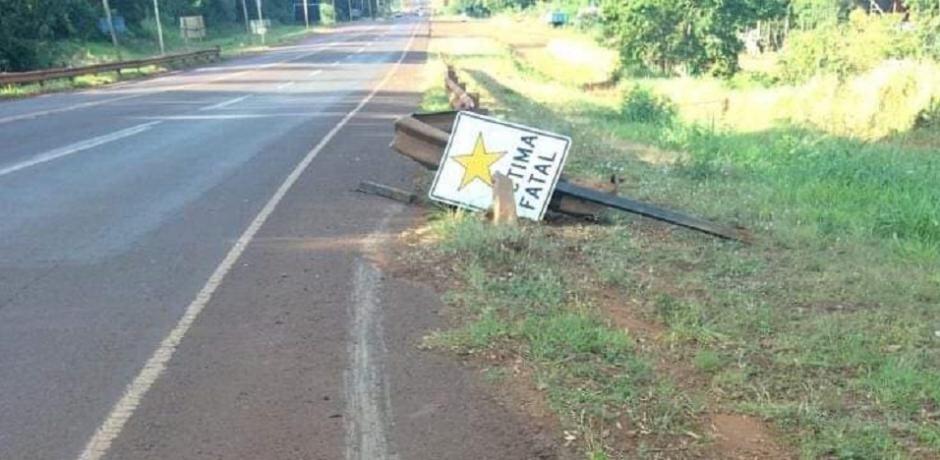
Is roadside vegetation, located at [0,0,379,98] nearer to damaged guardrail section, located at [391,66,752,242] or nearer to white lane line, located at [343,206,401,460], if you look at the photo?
damaged guardrail section, located at [391,66,752,242]

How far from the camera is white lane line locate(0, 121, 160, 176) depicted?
1103 centimetres

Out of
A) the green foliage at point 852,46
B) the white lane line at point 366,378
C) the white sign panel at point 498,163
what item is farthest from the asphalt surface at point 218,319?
the green foliage at point 852,46

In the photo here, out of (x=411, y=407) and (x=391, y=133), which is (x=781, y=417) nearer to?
(x=411, y=407)

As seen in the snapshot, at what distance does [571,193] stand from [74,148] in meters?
8.46

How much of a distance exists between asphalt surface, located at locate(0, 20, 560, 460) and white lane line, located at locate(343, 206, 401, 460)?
0.01 metres

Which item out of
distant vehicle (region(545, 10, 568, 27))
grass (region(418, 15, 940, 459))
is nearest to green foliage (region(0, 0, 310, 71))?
grass (region(418, 15, 940, 459))

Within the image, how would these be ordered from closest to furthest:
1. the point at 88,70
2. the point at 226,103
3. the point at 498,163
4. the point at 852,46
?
the point at 498,163
the point at 226,103
the point at 852,46
the point at 88,70

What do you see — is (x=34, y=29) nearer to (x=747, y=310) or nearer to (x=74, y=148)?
(x=74, y=148)

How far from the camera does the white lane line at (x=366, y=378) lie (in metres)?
3.78

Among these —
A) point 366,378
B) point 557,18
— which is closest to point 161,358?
point 366,378

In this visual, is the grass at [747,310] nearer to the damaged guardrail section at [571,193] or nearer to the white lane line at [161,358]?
the damaged guardrail section at [571,193]

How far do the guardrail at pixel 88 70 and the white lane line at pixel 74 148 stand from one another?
13272 millimetres

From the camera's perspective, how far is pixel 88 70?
30469 mm

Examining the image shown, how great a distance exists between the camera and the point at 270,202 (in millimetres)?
8734
